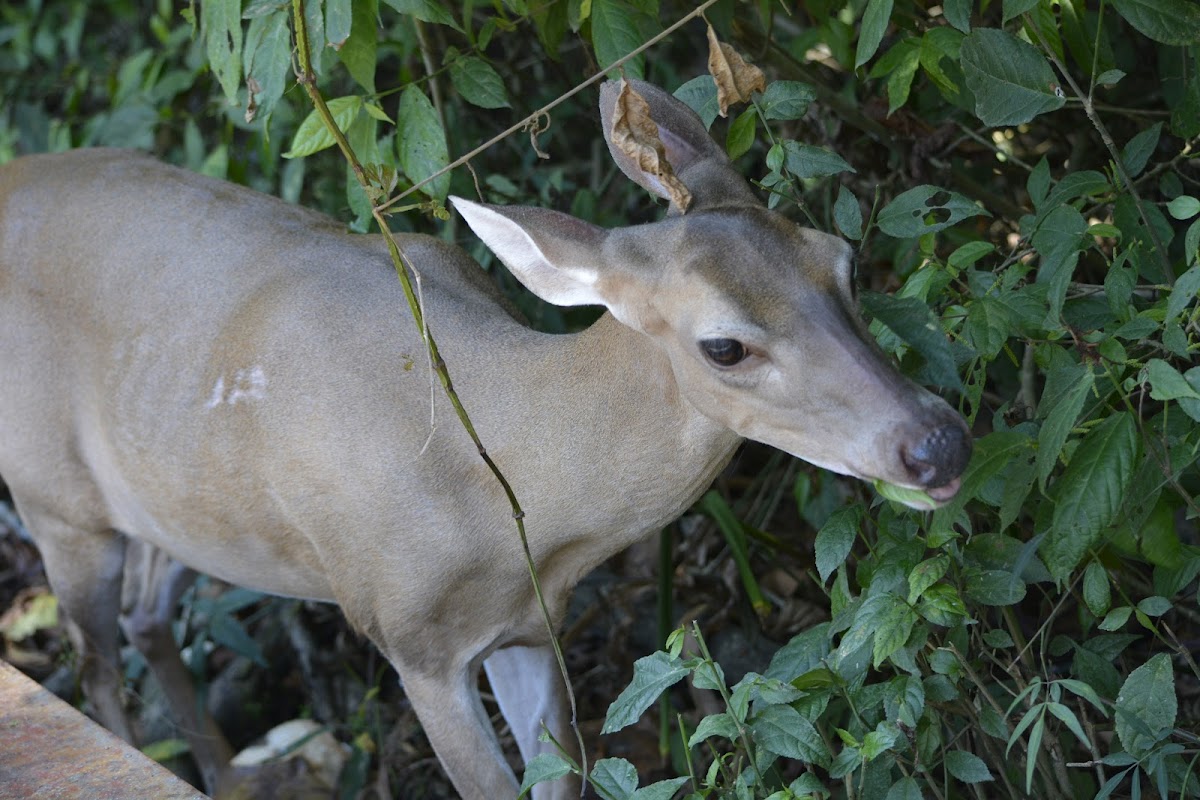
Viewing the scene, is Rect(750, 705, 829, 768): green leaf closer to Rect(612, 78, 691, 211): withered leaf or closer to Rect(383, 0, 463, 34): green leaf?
Rect(612, 78, 691, 211): withered leaf

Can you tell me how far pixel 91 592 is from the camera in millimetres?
4242

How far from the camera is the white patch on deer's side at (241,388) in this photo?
11.1ft

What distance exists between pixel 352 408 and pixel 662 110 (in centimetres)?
99

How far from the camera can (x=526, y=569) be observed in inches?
124

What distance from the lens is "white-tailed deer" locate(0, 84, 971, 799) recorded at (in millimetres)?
2631

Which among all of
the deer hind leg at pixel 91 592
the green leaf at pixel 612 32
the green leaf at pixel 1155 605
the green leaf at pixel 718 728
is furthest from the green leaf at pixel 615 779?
the deer hind leg at pixel 91 592

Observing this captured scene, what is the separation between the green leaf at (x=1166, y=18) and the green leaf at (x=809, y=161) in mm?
647

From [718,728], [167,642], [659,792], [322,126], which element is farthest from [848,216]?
[167,642]

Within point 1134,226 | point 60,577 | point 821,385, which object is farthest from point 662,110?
point 60,577

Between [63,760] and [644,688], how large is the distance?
135 centimetres

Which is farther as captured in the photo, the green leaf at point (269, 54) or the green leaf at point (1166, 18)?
the green leaf at point (269, 54)

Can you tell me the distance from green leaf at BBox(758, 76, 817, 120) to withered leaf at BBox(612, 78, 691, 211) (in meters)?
0.41

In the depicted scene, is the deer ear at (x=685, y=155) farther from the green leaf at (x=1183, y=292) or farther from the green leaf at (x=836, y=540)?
the green leaf at (x=1183, y=292)

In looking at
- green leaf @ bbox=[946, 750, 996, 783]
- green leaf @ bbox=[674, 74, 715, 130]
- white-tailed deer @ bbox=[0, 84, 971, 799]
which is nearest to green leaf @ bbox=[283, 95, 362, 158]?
white-tailed deer @ bbox=[0, 84, 971, 799]
